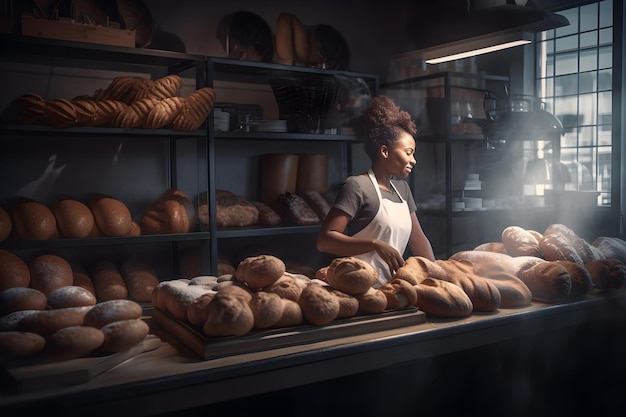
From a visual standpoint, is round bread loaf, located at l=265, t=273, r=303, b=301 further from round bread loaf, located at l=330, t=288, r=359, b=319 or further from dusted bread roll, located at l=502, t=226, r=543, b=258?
dusted bread roll, located at l=502, t=226, r=543, b=258

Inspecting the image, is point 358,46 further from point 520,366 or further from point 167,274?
point 520,366

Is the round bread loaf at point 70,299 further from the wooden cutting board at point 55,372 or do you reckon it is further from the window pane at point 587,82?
the window pane at point 587,82

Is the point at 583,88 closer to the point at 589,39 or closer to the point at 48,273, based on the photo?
the point at 589,39

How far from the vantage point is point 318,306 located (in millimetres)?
1258

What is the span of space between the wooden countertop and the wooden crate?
164cm

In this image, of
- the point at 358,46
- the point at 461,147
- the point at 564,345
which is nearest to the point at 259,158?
the point at 358,46

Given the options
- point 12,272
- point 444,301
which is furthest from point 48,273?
point 444,301

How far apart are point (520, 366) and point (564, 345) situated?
0.17 metres

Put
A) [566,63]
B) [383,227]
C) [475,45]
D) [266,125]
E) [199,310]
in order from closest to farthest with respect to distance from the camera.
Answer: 1. [199,310]
2. [475,45]
3. [383,227]
4. [266,125]
5. [566,63]

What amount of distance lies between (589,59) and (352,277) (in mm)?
2568

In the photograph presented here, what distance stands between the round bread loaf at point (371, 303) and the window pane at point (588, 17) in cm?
259

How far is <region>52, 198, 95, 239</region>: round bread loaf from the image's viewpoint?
8.54 feet

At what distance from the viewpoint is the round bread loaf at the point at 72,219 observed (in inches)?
103

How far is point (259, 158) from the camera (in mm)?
3406
